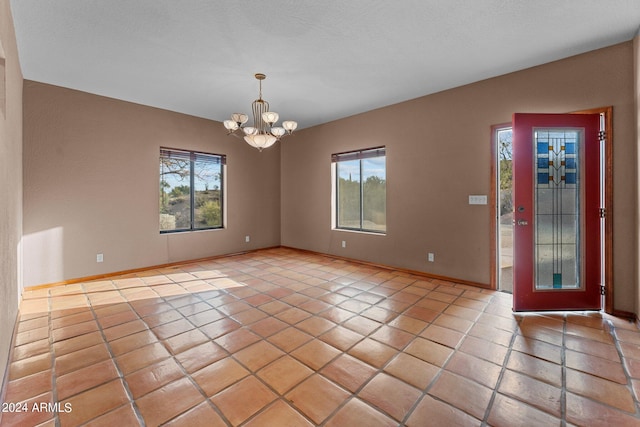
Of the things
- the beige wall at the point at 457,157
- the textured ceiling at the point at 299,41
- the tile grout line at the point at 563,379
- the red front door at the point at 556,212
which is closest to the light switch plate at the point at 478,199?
the beige wall at the point at 457,157

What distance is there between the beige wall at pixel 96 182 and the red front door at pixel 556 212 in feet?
16.0

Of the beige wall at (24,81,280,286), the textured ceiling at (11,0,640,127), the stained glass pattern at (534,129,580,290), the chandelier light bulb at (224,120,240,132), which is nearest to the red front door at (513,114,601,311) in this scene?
the stained glass pattern at (534,129,580,290)

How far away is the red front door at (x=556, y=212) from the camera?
2.94 metres

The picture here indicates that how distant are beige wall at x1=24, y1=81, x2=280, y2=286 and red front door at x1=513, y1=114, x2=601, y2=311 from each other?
489 cm

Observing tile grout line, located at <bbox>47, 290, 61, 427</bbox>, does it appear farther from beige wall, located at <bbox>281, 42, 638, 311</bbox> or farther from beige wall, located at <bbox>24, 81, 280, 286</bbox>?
beige wall, located at <bbox>281, 42, 638, 311</bbox>

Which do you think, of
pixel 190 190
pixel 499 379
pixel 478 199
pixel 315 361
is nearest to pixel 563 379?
pixel 499 379

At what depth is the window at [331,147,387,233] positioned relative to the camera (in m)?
5.02

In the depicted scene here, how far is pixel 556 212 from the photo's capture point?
3.06 metres

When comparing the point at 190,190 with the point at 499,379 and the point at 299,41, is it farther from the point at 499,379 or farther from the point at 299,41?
the point at 499,379

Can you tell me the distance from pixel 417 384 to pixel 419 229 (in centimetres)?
282

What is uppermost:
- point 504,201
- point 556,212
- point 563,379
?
point 504,201

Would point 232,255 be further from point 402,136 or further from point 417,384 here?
point 417,384

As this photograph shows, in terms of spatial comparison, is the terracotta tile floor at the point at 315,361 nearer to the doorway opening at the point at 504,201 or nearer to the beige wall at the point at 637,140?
the beige wall at the point at 637,140

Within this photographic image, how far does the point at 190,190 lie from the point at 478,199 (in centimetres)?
477
